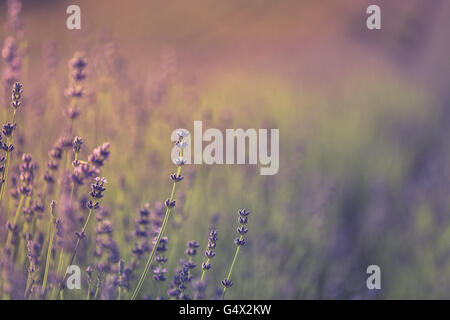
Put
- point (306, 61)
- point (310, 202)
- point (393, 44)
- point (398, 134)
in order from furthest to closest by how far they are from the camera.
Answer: point (306, 61), point (393, 44), point (398, 134), point (310, 202)

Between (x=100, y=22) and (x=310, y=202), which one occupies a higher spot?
(x=100, y=22)

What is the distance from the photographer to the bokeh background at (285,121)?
2430 millimetres

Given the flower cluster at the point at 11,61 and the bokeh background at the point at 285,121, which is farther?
the bokeh background at the point at 285,121

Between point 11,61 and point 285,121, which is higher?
point 11,61

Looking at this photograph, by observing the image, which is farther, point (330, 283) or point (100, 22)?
point (100, 22)

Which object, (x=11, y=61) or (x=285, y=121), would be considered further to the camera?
(x=285, y=121)

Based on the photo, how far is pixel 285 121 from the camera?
152 inches

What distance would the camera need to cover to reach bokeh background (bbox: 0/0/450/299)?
7.97 feet

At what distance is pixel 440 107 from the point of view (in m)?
3.86

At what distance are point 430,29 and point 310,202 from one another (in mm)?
2212

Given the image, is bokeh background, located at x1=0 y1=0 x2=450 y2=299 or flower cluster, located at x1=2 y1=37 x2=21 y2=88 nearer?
flower cluster, located at x1=2 y1=37 x2=21 y2=88
